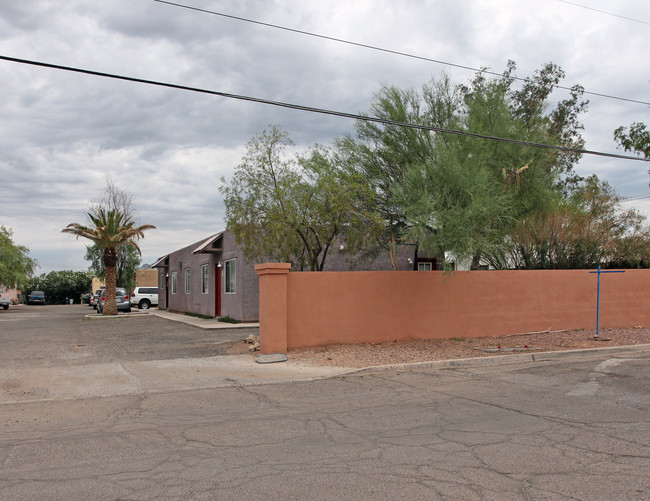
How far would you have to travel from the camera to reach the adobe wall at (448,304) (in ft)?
43.4

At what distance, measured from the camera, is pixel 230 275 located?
78.0 feet

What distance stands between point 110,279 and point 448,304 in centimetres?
2197

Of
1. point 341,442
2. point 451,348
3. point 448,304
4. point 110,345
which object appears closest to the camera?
point 341,442

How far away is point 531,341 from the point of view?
48.0ft

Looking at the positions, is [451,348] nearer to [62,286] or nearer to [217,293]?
[217,293]

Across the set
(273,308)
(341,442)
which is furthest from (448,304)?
(341,442)

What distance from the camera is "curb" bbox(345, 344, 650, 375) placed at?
430 inches

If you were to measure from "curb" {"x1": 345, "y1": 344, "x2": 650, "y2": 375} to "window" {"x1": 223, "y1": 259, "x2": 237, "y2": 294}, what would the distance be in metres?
13.0

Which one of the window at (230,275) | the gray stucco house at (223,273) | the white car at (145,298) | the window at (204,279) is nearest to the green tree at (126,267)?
the white car at (145,298)

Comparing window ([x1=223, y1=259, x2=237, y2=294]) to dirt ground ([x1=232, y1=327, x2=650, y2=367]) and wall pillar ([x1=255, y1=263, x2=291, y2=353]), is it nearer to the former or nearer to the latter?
dirt ground ([x1=232, y1=327, x2=650, y2=367])

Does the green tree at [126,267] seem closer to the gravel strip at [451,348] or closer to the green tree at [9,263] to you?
the green tree at [9,263]

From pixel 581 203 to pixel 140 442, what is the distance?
2406cm

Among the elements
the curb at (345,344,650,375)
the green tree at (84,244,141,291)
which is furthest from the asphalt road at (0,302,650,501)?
the green tree at (84,244,141,291)

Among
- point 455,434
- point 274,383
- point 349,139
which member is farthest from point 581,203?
point 455,434
